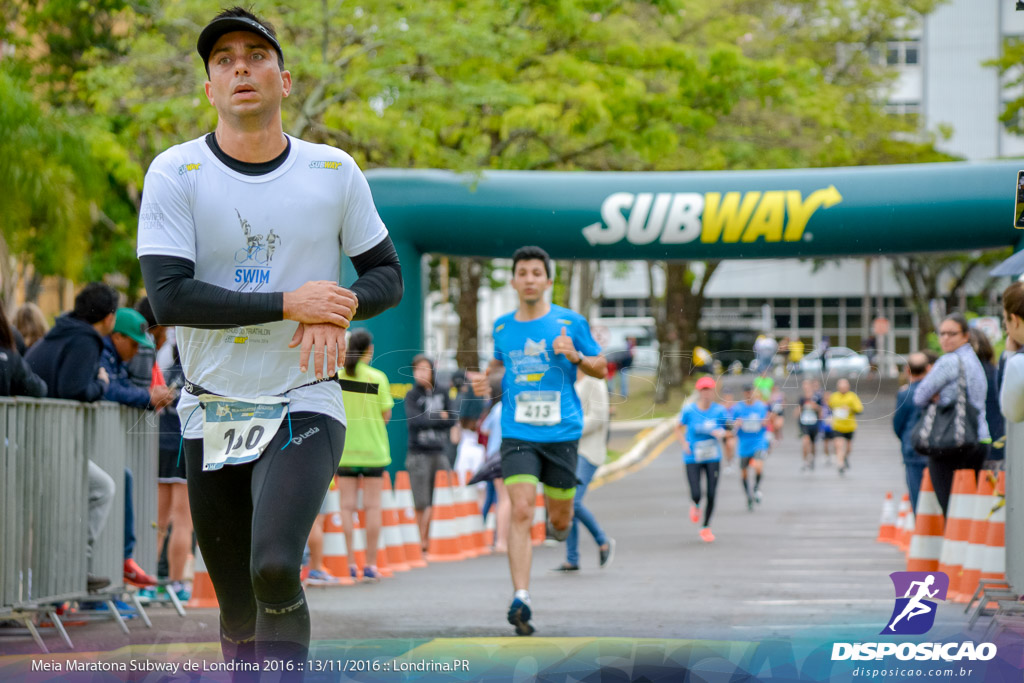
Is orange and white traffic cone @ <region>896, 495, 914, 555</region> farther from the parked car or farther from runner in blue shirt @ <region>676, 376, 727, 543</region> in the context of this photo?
the parked car

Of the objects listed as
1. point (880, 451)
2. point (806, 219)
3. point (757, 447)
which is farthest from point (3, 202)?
point (880, 451)

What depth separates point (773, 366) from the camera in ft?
19.9

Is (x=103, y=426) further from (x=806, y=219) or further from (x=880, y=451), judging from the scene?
(x=880, y=451)

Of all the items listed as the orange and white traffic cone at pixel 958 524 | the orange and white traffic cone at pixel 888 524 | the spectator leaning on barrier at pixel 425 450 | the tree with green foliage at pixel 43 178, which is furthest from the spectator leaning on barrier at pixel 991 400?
the tree with green foliage at pixel 43 178

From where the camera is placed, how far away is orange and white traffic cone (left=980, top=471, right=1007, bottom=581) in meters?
7.99

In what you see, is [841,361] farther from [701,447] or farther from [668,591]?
[701,447]

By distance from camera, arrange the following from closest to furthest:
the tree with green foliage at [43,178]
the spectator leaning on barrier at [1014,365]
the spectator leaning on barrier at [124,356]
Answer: the spectator leaning on barrier at [1014,365]
the spectator leaning on barrier at [124,356]
the tree with green foliage at [43,178]

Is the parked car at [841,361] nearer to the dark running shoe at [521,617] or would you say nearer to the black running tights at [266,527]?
the dark running shoe at [521,617]

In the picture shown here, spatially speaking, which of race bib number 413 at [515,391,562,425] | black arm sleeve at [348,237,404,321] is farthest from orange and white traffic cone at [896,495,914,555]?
black arm sleeve at [348,237,404,321]

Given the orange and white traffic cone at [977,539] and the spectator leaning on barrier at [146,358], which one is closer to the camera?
the spectator leaning on barrier at [146,358]

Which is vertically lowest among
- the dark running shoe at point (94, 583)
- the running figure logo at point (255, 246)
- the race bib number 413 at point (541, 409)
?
the dark running shoe at point (94, 583)

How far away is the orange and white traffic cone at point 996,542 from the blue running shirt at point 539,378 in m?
2.70

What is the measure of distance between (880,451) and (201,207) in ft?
83.4

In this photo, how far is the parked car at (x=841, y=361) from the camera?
615cm
